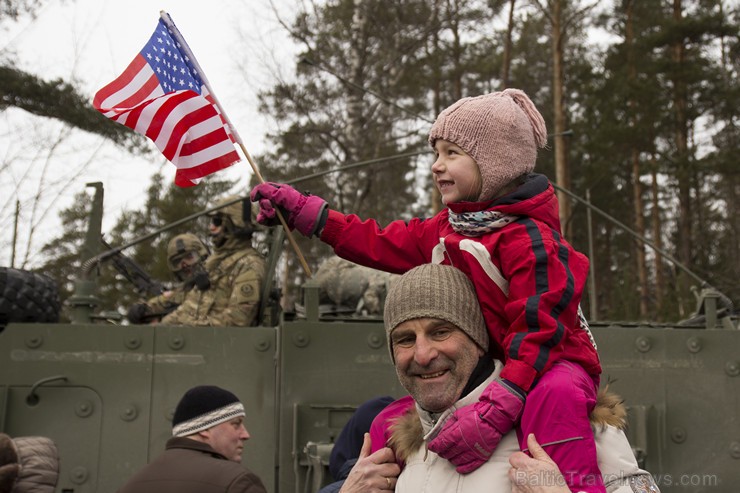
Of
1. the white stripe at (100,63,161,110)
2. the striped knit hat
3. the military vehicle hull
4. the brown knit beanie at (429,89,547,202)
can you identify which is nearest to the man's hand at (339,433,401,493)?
the brown knit beanie at (429,89,547,202)

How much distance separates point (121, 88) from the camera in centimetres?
360

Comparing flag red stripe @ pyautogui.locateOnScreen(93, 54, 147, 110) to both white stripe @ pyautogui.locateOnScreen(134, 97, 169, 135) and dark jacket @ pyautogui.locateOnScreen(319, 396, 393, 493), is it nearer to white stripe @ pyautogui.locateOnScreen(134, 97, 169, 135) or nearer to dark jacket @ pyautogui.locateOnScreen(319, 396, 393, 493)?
white stripe @ pyautogui.locateOnScreen(134, 97, 169, 135)

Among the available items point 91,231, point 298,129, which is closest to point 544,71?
point 298,129

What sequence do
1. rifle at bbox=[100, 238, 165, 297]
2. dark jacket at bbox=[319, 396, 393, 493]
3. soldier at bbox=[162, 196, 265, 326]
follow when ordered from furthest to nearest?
rifle at bbox=[100, 238, 165, 297]
soldier at bbox=[162, 196, 265, 326]
dark jacket at bbox=[319, 396, 393, 493]

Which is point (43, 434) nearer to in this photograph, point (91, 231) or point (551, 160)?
point (91, 231)

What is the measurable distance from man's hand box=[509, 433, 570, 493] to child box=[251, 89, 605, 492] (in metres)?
0.04

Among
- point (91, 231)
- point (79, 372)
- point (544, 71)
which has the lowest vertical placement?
point (79, 372)

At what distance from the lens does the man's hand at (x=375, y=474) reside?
2.41m

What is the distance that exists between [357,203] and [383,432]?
12.9 meters

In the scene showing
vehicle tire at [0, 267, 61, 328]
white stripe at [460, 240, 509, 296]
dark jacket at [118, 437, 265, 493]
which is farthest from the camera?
vehicle tire at [0, 267, 61, 328]

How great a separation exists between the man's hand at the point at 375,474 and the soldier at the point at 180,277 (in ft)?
12.1

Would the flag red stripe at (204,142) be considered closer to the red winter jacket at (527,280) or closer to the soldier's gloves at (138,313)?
the red winter jacket at (527,280)

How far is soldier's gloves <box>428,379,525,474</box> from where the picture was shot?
7.20ft

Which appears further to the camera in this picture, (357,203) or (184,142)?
(357,203)
